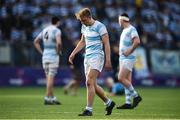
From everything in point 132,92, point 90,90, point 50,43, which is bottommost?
point 132,92

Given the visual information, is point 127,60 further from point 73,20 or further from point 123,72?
point 73,20

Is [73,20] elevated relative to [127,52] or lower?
elevated

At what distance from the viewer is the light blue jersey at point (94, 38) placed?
1708 cm

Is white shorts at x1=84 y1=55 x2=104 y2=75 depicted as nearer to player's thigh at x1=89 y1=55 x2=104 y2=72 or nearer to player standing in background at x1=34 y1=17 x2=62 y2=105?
player's thigh at x1=89 y1=55 x2=104 y2=72

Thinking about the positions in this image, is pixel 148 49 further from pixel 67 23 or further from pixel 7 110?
pixel 7 110

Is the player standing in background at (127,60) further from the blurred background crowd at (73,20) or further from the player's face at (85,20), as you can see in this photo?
the blurred background crowd at (73,20)

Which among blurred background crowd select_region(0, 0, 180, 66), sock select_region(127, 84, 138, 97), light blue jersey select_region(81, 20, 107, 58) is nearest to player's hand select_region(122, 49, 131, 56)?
sock select_region(127, 84, 138, 97)

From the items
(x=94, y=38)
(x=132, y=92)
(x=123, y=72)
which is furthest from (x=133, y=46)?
(x=94, y=38)

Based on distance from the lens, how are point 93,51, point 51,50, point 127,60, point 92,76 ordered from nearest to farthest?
point 92,76 < point 93,51 < point 127,60 < point 51,50

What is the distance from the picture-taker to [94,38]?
56.3 feet

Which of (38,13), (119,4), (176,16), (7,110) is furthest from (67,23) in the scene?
(7,110)

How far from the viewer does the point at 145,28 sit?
40250 mm

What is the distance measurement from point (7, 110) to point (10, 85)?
17530 millimetres

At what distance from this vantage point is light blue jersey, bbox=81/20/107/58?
1708 cm
